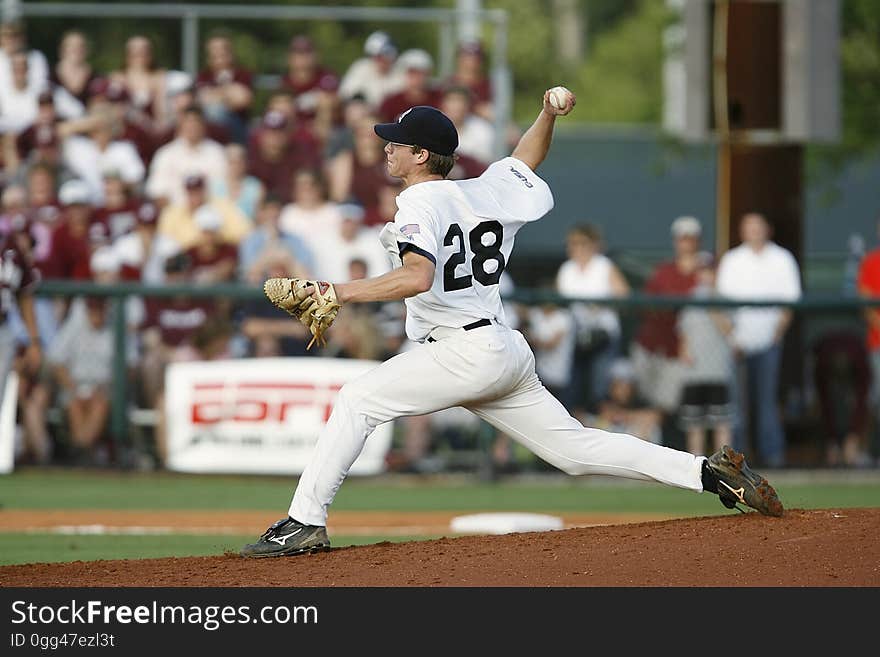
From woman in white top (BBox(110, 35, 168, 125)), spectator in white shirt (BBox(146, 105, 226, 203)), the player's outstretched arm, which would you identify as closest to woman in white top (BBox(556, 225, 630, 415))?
spectator in white shirt (BBox(146, 105, 226, 203))

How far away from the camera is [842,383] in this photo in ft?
40.9

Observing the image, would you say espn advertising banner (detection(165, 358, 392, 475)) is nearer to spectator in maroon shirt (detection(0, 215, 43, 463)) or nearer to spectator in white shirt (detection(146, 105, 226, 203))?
spectator in maroon shirt (detection(0, 215, 43, 463))

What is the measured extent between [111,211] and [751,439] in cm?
590

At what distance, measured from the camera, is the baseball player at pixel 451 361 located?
20.7 feet

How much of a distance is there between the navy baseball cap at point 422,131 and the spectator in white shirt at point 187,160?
759cm

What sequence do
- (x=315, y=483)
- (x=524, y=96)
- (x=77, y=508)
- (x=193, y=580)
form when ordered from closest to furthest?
(x=193, y=580), (x=315, y=483), (x=77, y=508), (x=524, y=96)

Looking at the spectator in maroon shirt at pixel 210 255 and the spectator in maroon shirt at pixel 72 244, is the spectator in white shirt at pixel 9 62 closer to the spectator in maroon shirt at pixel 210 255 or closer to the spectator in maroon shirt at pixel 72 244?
the spectator in maroon shirt at pixel 72 244

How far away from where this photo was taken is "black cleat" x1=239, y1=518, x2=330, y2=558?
6359 mm

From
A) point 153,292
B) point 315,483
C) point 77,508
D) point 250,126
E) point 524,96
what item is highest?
point 524,96

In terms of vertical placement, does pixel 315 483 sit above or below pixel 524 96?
below

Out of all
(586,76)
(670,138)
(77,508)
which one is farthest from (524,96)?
(77,508)

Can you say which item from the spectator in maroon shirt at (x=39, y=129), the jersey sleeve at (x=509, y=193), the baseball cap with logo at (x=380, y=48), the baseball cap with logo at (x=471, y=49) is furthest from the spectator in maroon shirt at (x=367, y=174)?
the jersey sleeve at (x=509, y=193)

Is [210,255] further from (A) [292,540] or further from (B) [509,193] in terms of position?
(A) [292,540]
